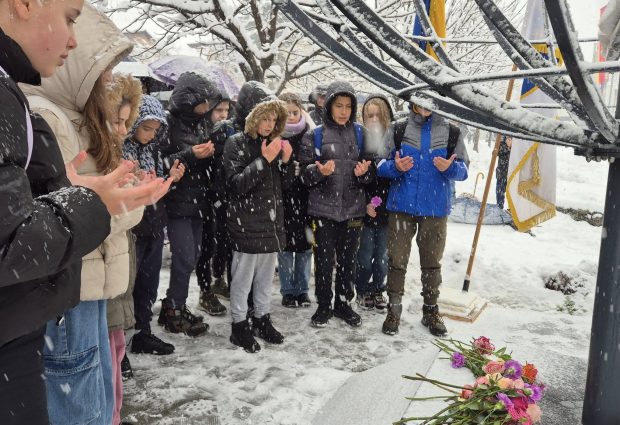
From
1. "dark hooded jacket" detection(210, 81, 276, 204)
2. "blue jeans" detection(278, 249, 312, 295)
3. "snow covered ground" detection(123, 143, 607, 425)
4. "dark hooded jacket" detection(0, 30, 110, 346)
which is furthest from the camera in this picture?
"blue jeans" detection(278, 249, 312, 295)

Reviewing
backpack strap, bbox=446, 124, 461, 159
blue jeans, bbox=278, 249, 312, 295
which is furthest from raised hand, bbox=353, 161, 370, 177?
blue jeans, bbox=278, 249, 312, 295

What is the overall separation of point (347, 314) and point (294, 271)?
0.77m

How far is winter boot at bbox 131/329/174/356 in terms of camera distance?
138 inches

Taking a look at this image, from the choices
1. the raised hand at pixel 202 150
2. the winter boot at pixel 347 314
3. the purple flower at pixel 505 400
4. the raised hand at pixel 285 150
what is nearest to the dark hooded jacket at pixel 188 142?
the raised hand at pixel 202 150

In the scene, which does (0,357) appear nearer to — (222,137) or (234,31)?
(222,137)

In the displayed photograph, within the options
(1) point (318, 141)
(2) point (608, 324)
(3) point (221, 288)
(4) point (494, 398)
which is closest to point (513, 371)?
(4) point (494, 398)

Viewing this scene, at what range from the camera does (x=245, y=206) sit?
3725mm

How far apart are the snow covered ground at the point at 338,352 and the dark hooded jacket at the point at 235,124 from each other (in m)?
1.27

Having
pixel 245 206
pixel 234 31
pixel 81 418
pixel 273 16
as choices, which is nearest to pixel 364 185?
pixel 245 206

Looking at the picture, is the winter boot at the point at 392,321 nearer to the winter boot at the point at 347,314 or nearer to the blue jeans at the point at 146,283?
the winter boot at the point at 347,314

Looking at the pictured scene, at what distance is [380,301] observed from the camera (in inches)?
190

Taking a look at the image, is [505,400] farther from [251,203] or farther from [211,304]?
[211,304]

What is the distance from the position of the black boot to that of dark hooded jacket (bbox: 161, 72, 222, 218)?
2.72 feet

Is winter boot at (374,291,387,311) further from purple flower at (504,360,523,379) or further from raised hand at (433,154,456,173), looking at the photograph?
purple flower at (504,360,523,379)
